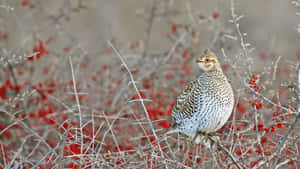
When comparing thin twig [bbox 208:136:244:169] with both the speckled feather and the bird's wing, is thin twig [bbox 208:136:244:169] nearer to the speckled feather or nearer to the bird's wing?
the speckled feather

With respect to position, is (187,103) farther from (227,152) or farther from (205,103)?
(227,152)

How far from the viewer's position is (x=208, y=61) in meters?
4.38

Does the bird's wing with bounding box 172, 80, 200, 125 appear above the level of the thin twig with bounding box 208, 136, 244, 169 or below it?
above

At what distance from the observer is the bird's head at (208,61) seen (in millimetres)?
4340

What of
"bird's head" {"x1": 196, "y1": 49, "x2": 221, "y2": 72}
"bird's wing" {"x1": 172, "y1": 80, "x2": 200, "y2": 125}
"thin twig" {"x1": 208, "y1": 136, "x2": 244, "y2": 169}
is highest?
"bird's head" {"x1": 196, "y1": 49, "x2": 221, "y2": 72}

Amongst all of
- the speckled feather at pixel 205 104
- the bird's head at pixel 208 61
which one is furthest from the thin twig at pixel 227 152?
the bird's head at pixel 208 61

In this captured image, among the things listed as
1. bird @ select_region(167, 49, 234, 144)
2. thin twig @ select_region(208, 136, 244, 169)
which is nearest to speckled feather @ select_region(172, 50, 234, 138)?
bird @ select_region(167, 49, 234, 144)

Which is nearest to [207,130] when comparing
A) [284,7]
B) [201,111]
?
[201,111]

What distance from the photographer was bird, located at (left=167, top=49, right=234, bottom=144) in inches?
160

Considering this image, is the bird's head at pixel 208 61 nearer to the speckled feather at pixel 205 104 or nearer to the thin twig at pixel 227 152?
the speckled feather at pixel 205 104

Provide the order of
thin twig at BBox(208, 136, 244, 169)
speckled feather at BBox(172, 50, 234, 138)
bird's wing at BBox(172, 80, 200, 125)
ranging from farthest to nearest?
1. bird's wing at BBox(172, 80, 200, 125)
2. speckled feather at BBox(172, 50, 234, 138)
3. thin twig at BBox(208, 136, 244, 169)

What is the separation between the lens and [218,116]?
4.02m

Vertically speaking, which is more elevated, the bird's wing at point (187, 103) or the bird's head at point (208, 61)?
the bird's head at point (208, 61)

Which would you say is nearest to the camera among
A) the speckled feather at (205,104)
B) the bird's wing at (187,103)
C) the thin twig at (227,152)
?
the thin twig at (227,152)
